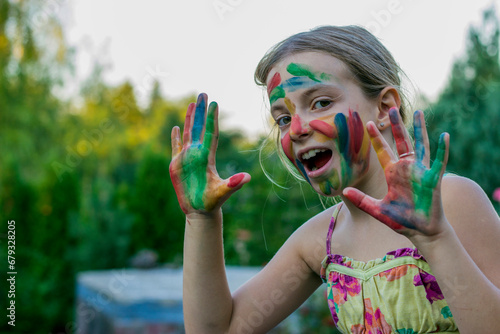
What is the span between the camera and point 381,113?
1679mm

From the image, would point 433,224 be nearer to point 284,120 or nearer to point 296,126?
point 296,126

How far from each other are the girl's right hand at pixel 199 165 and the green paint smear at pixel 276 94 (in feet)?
0.65

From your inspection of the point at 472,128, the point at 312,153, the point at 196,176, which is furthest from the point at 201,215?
the point at 472,128

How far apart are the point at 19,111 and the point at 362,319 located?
1192 cm

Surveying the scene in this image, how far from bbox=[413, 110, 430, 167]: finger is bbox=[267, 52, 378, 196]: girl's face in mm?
318

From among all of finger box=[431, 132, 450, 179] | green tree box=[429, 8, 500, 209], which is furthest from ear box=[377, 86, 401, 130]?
green tree box=[429, 8, 500, 209]

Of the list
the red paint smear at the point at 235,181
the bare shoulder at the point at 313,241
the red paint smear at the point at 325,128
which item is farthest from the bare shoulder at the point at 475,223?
the red paint smear at the point at 235,181

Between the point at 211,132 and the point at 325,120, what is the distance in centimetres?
37

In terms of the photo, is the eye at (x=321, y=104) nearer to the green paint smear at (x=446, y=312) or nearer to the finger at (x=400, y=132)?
the finger at (x=400, y=132)

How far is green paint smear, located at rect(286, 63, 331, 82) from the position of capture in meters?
1.61

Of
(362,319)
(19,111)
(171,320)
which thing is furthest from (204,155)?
(19,111)

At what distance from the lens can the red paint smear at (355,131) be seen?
157 cm

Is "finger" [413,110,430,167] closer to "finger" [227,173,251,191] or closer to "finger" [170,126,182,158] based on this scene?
"finger" [227,173,251,191]

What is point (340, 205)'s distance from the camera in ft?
6.12
